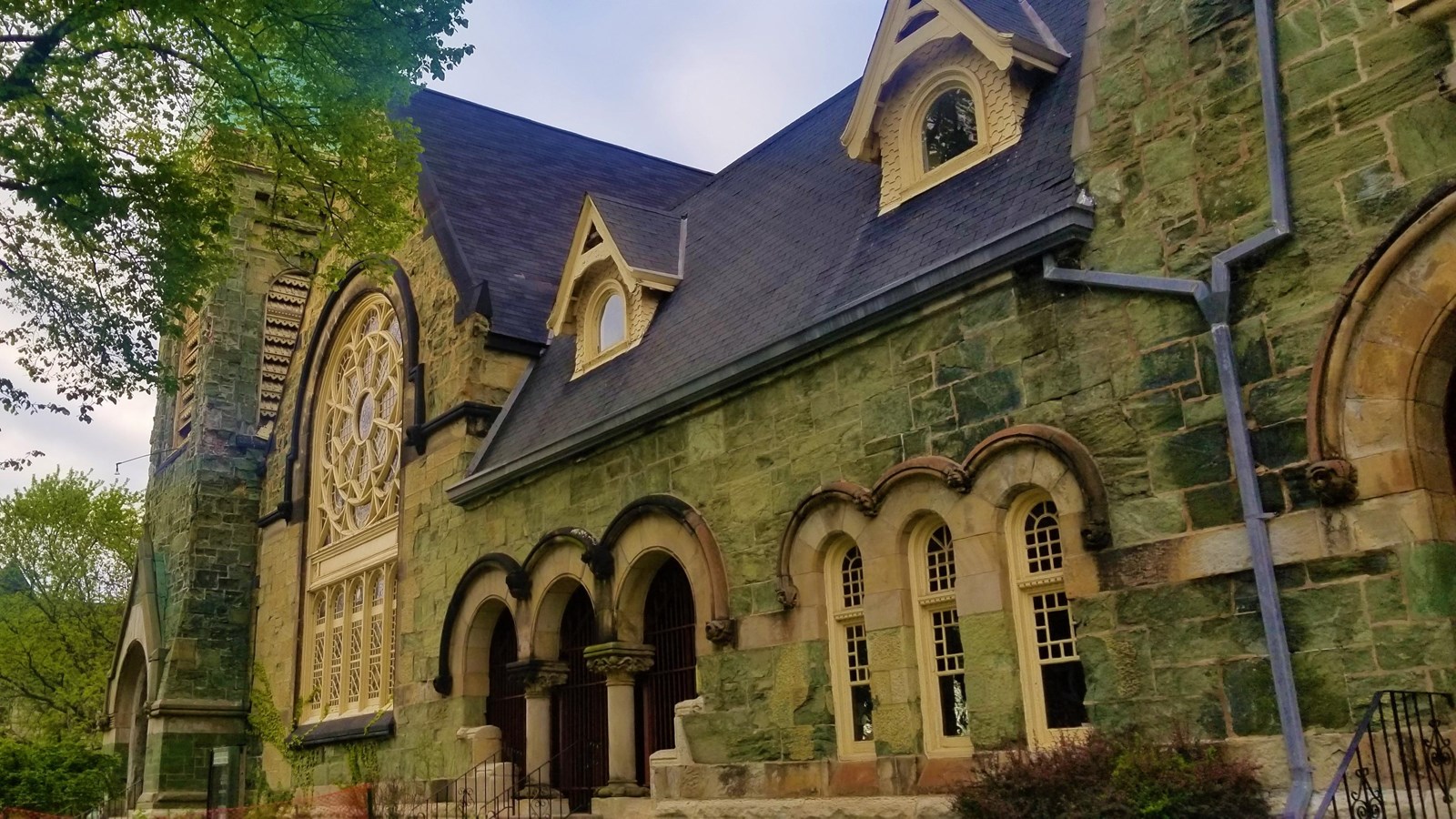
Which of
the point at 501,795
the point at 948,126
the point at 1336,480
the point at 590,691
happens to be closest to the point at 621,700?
the point at 590,691

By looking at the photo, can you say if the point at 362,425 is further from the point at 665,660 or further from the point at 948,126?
the point at 948,126

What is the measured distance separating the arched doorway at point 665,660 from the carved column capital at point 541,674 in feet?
4.70

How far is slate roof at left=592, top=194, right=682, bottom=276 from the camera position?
16.6m

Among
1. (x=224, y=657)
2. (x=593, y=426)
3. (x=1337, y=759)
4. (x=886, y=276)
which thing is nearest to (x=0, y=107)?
(x=593, y=426)

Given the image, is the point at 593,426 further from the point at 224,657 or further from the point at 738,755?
the point at 224,657

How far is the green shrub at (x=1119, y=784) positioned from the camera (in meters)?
7.53

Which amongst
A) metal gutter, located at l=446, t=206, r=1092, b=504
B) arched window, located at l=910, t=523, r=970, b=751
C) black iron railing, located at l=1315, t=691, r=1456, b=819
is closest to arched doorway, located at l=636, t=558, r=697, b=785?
metal gutter, located at l=446, t=206, r=1092, b=504

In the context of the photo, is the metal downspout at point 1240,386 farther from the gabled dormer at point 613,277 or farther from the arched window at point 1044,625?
the gabled dormer at point 613,277

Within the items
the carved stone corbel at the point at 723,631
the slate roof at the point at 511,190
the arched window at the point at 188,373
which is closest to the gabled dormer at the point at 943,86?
the carved stone corbel at the point at 723,631

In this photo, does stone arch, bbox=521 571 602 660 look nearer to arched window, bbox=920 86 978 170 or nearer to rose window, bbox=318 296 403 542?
rose window, bbox=318 296 403 542

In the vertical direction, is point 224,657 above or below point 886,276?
below

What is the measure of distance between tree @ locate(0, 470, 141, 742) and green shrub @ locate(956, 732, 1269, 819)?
30.9 metres

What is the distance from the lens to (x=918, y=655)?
10625 mm

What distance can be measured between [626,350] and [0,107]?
7.24 metres
